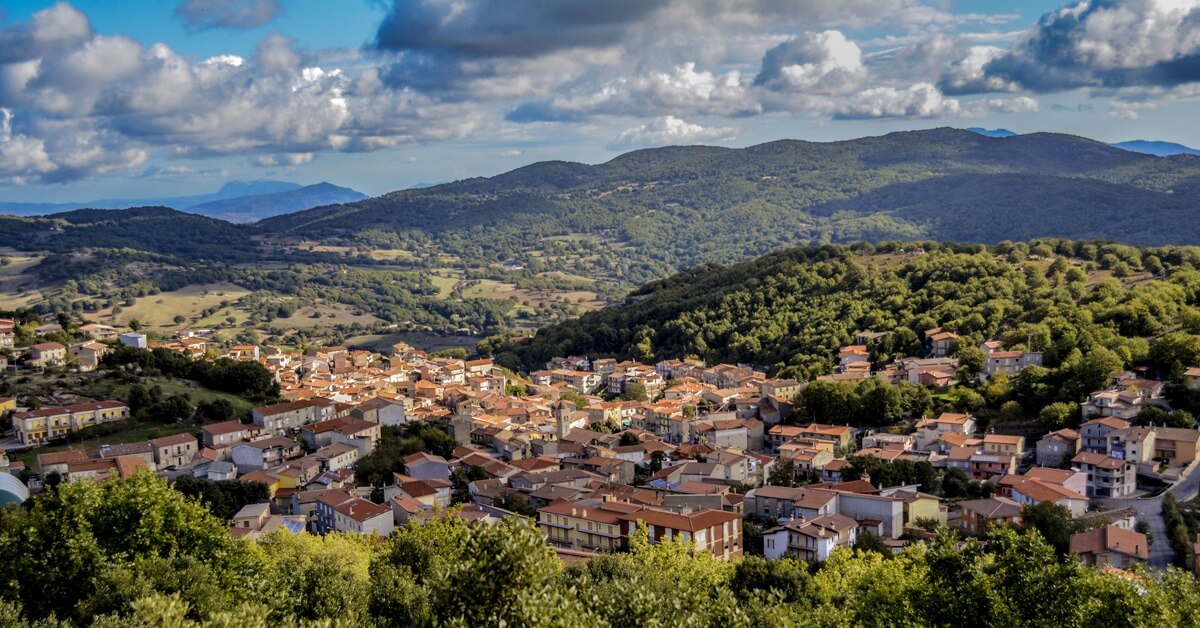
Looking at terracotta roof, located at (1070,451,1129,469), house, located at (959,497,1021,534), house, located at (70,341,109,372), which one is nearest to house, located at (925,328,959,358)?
terracotta roof, located at (1070,451,1129,469)

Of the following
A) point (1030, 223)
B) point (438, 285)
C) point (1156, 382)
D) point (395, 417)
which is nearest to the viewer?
point (1156, 382)

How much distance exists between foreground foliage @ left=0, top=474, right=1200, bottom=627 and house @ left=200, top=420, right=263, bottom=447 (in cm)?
2044

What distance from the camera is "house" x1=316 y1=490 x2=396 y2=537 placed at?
30547 millimetres

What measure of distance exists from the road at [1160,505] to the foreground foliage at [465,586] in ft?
44.1

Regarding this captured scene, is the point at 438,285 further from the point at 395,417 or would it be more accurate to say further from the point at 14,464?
the point at 14,464

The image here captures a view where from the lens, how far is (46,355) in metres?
48.3

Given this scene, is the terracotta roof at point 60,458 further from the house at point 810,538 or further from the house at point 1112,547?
the house at point 1112,547

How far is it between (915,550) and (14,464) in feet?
106

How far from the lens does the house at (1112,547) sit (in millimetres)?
27312

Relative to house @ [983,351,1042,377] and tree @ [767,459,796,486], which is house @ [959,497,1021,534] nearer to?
tree @ [767,459,796,486]

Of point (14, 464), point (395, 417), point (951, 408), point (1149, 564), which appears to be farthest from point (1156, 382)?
point (14, 464)

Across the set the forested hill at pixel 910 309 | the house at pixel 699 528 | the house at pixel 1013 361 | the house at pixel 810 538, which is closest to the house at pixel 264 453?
the house at pixel 699 528

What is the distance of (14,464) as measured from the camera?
1339 inches

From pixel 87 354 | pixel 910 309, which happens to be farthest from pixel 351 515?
pixel 910 309
